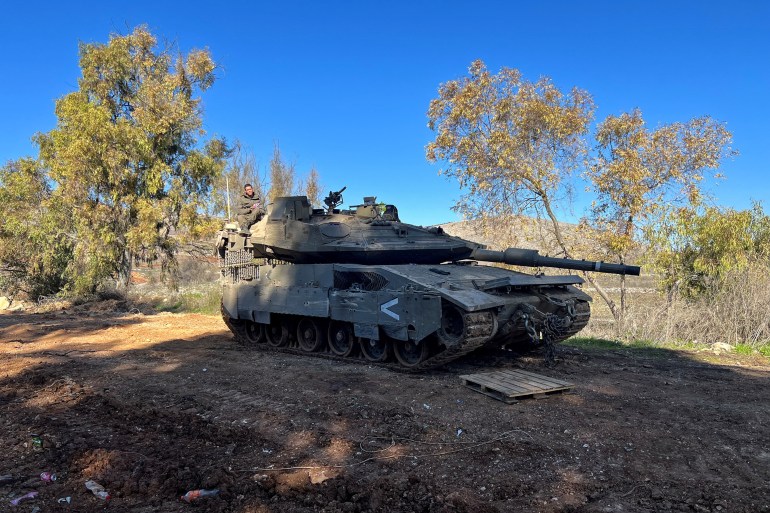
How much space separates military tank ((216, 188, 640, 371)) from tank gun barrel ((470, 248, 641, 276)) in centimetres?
2

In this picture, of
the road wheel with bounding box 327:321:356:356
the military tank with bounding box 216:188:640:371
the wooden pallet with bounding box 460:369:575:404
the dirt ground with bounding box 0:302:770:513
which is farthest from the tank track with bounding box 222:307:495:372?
the wooden pallet with bounding box 460:369:575:404

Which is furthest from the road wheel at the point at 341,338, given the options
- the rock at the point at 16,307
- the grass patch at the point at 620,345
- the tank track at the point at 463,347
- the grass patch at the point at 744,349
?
the rock at the point at 16,307

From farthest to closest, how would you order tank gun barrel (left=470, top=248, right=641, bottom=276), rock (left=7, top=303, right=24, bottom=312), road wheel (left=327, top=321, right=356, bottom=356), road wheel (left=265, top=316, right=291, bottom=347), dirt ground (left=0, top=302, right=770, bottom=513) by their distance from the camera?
1. rock (left=7, top=303, right=24, bottom=312)
2. road wheel (left=265, top=316, right=291, bottom=347)
3. road wheel (left=327, top=321, right=356, bottom=356)
4. tank gun barrel (left=470, top=248, right=641, bottom=276)
5. dirt ground (left=0, top=302, right=770, bottom=513)

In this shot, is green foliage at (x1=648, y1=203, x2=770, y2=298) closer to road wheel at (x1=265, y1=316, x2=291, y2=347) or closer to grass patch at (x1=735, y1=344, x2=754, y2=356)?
grass patch at (x1=735, y1=344, x2=754, y2=356)

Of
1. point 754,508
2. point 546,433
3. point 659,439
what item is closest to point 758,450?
point 659,439

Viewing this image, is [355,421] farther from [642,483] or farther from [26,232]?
[26,232]

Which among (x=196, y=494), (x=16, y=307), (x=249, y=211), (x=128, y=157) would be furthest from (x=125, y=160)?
(x=196, y=494)

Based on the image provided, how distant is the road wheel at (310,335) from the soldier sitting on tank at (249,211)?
2.79m

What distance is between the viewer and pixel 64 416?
5832 mm

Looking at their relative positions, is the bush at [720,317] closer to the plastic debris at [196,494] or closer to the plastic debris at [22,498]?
the plastic debris at [196,494]

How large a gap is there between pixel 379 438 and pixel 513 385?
222 centimetres

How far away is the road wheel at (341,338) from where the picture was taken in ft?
30.5

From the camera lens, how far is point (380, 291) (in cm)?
838

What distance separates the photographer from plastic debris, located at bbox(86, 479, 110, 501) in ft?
12.6
